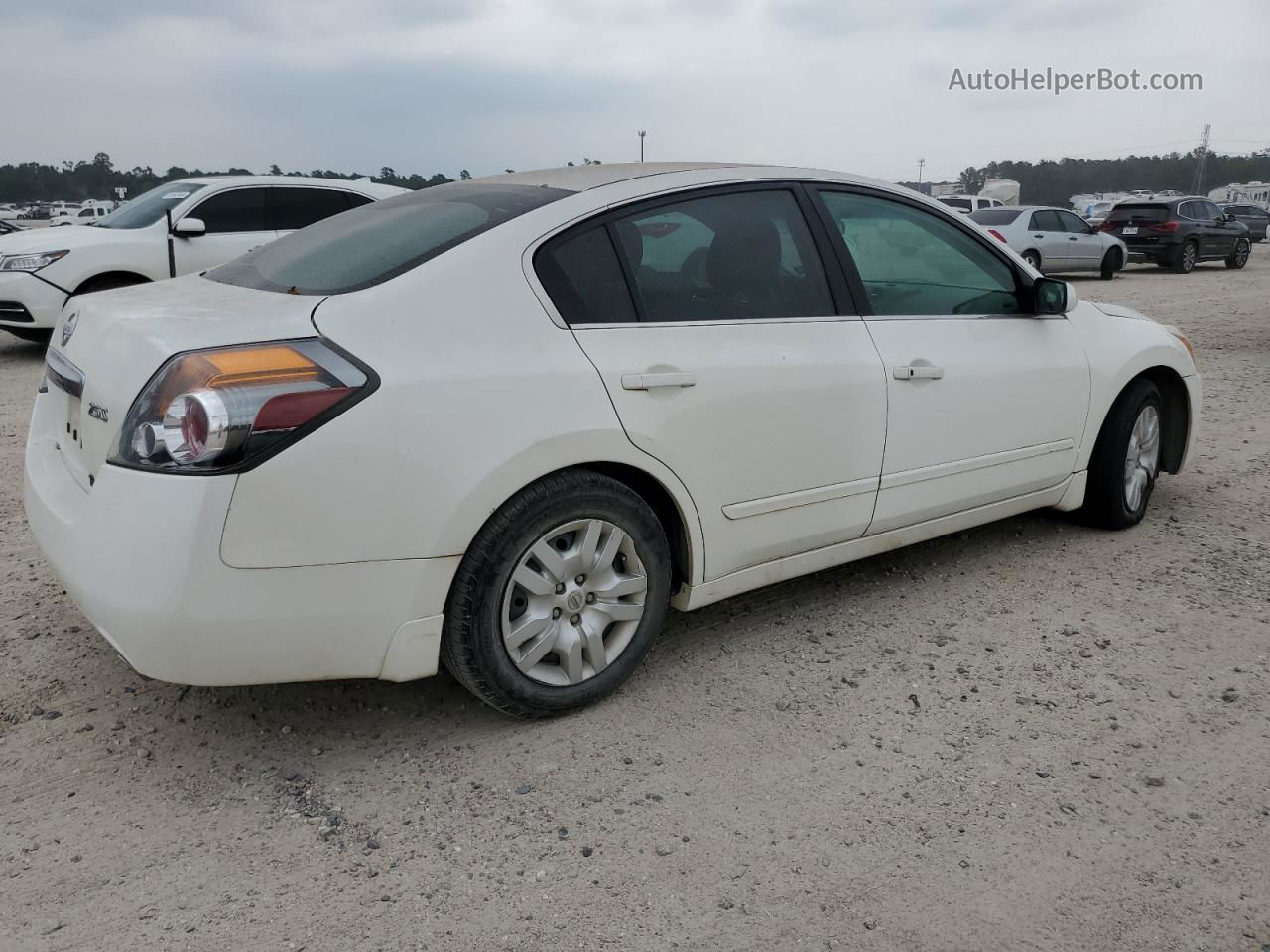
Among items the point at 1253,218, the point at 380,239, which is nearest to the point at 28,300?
the point at 380,239

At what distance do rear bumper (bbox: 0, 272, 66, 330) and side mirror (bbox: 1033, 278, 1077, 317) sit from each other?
321 inches

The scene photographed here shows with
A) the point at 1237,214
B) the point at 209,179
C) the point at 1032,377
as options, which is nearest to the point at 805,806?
the point at 1032,377

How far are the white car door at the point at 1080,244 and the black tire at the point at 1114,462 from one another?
53.8ft

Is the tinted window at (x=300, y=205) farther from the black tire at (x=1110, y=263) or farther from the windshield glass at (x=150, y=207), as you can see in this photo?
the black tire at (x=1110, y=263)

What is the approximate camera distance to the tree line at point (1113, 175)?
96.8 metres

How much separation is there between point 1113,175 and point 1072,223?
310 ft

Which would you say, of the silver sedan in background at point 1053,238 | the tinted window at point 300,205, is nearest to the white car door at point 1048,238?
the silver sedan in background at point 1053,238

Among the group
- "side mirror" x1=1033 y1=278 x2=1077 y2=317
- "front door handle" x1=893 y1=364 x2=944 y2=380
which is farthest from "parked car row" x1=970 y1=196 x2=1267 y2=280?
"front door handle" x1=893 y1=364 x2=944 y2=380

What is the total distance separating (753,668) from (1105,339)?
2212 millimetres

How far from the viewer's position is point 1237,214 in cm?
3628

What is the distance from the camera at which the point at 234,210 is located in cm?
980

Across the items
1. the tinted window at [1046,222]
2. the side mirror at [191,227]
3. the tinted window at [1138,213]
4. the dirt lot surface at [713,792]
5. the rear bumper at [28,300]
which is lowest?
the dirt lot surface at [713,792]

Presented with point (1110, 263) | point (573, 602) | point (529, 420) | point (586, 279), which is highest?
point (586, 279)

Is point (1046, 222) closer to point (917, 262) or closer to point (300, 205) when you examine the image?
point (300, 205)
